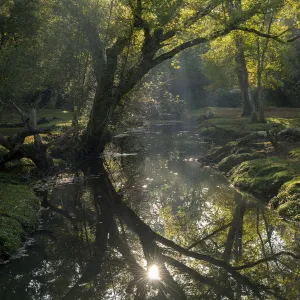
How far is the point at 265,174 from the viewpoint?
59.4 feet

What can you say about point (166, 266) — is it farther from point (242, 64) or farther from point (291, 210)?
point (242, 64)

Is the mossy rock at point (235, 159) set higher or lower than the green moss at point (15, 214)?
higher

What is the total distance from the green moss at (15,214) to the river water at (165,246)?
0.38m

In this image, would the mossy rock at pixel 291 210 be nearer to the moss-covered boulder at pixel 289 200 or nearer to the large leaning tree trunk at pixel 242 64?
the moss-covered boulder at pixel 289 200

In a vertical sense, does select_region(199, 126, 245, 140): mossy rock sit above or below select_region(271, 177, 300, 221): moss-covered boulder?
above

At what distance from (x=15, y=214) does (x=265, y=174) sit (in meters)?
11.1

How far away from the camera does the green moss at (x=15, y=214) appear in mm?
10803

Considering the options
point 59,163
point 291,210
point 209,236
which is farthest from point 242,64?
point 209,236

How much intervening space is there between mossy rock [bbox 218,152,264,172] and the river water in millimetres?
1827

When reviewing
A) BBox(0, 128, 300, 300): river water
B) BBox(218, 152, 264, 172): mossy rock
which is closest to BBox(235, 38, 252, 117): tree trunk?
BBox(218, 152, 264, 172): mossy rock

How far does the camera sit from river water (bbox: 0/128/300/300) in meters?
9.02

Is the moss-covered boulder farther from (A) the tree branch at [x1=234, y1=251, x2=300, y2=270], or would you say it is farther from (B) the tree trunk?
(B) the tree trunk

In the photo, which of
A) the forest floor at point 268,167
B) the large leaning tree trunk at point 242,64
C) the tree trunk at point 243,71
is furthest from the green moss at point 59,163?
the tree trunk at point 243,71

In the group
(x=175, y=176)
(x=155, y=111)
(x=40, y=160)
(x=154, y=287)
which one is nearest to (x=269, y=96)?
(x=155, y=111)
